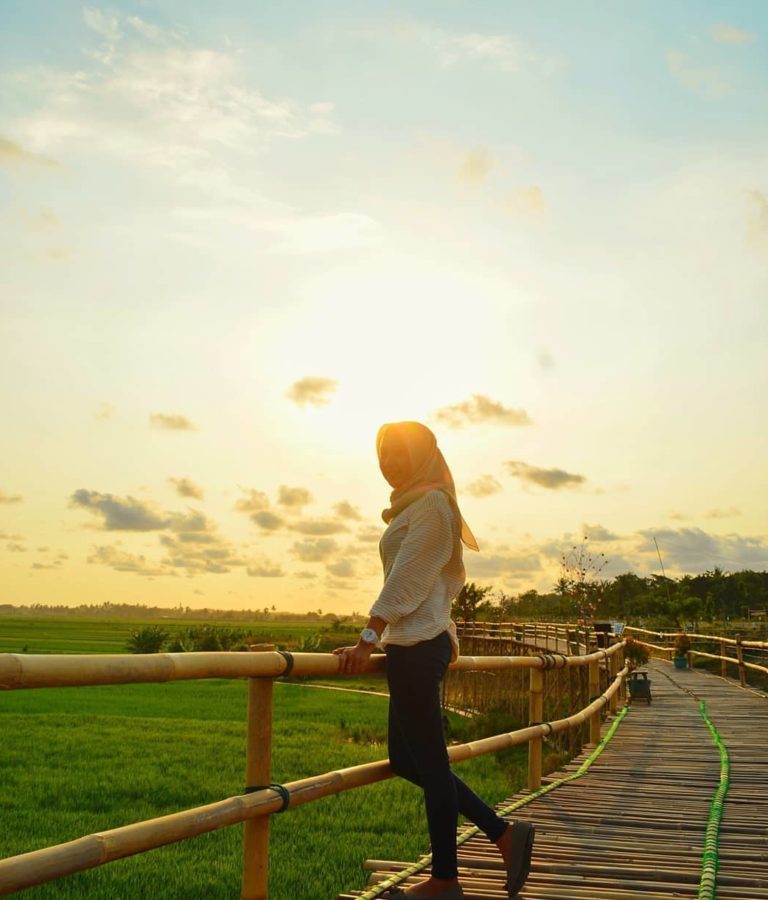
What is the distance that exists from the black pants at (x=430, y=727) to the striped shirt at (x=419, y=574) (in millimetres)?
61

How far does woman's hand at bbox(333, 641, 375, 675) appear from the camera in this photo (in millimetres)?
2941

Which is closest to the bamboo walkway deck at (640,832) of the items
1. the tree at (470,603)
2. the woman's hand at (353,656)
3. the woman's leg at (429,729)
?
the woman's leg at (429,729)

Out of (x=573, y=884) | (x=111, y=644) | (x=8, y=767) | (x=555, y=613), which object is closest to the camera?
(x=573, y=884)

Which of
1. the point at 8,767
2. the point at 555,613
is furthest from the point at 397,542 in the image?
the point at 555,613

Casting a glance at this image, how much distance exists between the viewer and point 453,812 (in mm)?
3045

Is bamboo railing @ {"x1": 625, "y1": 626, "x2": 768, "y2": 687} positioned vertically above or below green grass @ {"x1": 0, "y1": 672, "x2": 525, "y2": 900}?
above

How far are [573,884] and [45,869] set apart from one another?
2176 mm

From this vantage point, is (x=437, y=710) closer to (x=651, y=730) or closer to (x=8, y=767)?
(x=651, y=730)

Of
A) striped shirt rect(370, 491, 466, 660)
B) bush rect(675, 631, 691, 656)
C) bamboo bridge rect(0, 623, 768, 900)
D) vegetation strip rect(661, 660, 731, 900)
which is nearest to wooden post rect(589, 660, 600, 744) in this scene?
bamboo bridge rect(0, 623, 768, 900)

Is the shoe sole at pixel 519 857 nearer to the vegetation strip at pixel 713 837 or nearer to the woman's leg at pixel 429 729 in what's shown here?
the woman's leg at pixel 429 729

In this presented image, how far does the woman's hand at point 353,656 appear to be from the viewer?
9.65ft

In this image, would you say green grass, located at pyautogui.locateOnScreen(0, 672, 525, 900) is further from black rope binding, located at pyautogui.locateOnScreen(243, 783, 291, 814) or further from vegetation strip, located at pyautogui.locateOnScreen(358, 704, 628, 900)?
black rope binding, located at pyautogui.locateOnScreen(243, 783, 291, 814)

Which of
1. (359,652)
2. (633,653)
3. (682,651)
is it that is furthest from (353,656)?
(682,651)

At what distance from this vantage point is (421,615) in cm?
301
